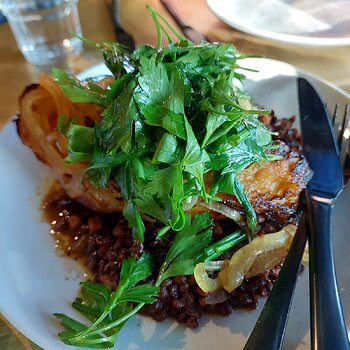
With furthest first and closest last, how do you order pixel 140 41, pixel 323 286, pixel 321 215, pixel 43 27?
1. pixel 43 27
2. pixel 140 41
3. pixel 321 215
4. pixel 323 286

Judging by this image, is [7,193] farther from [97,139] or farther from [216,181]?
[216,181]

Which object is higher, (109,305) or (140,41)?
(140,41)

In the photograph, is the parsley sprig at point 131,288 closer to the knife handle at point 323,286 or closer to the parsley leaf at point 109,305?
the parsley leaf at point 109,305

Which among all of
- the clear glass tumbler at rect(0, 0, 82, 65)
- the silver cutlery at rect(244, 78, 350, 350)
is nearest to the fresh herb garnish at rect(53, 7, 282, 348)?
the silver cutlery at rect(244, 78, 350, 350)

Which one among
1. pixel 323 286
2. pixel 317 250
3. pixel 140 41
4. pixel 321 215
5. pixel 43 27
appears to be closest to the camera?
pixel 323 286

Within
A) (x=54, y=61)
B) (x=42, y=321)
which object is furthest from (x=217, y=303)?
(x=54, y=61)

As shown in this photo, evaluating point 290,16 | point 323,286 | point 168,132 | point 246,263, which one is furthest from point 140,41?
point 323,286

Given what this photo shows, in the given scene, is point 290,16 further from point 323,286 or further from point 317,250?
point 323,286
